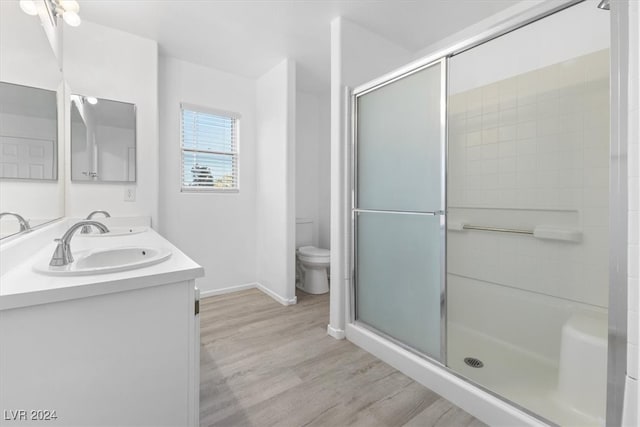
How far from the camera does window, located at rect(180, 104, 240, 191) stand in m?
3.00

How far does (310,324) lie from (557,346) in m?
1.67

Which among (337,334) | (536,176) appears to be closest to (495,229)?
(536,176)

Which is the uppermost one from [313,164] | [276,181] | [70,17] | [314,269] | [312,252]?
[70,17]

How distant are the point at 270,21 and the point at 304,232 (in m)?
2.25

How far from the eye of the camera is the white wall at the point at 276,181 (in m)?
2.88

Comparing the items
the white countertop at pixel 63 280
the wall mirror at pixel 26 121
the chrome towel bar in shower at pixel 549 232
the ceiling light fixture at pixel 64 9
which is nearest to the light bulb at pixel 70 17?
the ceiling light fixture at pixel 64 9

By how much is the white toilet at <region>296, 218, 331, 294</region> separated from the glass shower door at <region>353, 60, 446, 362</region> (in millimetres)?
1018

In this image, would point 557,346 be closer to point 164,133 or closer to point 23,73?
point 23,73

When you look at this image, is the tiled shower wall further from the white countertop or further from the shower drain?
the white countertop

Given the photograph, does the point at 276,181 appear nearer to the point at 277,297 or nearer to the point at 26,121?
the point at 277,297

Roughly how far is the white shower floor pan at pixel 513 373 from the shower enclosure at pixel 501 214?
10mm

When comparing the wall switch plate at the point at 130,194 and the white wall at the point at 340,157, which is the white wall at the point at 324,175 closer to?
the white wall at the point at 340,157

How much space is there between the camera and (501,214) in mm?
2139

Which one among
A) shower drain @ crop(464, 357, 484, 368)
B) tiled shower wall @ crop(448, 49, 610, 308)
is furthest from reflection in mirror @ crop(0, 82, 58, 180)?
shower drain @ crop(464, 357, 484, 368)
